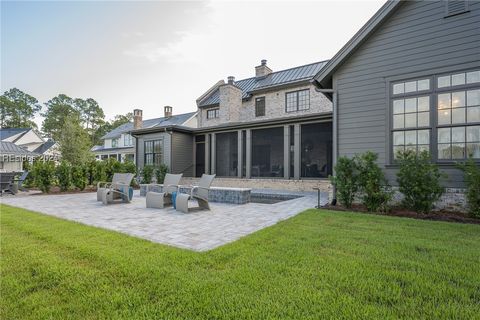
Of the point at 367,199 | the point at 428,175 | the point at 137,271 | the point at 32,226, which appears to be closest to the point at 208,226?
the point at 137,271

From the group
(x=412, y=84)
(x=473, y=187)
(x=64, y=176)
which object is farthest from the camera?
(x=64, y=176)

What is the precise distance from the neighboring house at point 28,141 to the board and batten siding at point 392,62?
3846cm

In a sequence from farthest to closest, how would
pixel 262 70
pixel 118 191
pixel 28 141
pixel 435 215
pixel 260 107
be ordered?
pixel 28 141, pixel 262 70, pixel 260 107, pixel 118 191, pixel 435 215

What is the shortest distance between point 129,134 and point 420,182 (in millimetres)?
27981

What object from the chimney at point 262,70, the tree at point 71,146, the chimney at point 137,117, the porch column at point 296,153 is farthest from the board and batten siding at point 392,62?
the tree at point 71,146

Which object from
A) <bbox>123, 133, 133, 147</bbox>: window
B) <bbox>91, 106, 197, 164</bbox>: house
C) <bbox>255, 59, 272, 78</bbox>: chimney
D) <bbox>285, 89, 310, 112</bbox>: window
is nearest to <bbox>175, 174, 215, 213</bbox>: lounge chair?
<bbox>285, 89, 310, 112</bbox>: window

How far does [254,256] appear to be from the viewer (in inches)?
125

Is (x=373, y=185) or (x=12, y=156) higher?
(x=12, y=156)

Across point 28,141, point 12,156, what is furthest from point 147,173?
point 28,141

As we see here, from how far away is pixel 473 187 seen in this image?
5.45m

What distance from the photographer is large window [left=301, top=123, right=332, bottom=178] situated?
13.0m

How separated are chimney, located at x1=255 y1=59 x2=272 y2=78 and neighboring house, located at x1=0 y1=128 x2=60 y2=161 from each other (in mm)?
30128

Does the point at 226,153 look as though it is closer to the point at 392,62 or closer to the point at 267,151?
the point at 267,151

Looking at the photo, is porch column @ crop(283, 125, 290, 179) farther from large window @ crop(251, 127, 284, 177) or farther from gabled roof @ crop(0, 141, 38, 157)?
gabled roof @ crop(0, 141, 38, 157)
